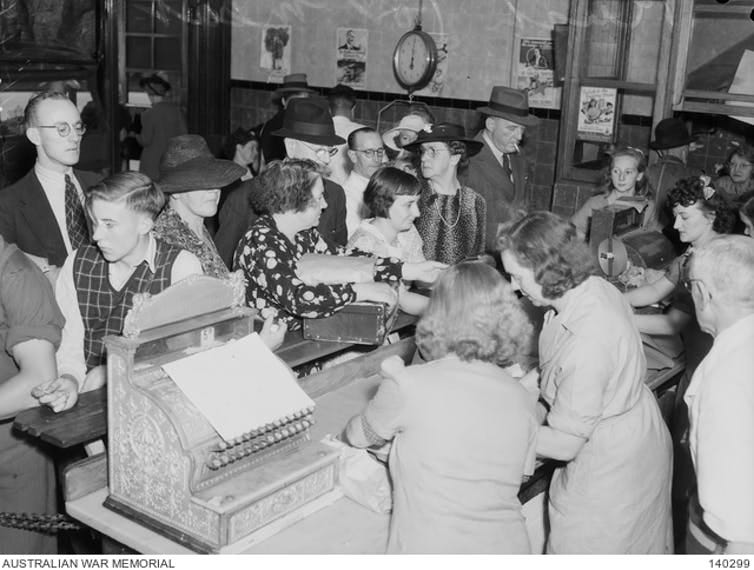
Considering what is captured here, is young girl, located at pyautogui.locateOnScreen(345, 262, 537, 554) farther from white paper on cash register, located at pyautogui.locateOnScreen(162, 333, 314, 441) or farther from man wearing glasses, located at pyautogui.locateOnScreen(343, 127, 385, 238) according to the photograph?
man wearing glasses, located at pyautogui.locateOnScreen(343, 127, 385, 238)

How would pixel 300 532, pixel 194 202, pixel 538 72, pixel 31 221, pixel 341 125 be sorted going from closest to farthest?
1. pixel 300 532
2. pixel 194 202
3. pixel 31 221
4. pixel 341 125
5. pixel 538 72

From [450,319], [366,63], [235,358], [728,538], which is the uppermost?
[366,63]

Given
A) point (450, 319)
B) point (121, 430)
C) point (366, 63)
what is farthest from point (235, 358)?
point (366, 63)

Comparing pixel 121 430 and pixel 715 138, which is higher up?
pixel 715 138

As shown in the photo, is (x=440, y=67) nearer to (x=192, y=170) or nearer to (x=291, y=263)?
(x=192, y=170)

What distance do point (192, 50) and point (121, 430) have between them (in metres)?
8.13

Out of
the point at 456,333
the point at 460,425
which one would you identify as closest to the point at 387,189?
the point at 456,333

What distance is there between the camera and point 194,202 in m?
3.77

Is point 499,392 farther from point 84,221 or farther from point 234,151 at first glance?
point 234,151

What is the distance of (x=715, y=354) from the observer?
2.42m

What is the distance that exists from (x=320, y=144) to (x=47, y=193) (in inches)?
53.7

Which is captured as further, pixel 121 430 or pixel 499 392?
pixel 121 430

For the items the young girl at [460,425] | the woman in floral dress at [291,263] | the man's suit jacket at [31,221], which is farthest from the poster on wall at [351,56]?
the young girl at [460,425]

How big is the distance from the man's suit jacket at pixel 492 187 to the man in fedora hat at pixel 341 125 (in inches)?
34.9
